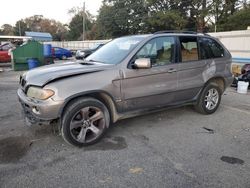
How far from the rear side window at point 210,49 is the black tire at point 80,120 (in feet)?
8.52

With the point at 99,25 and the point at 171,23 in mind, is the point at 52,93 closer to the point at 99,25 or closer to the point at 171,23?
the point at 171,23

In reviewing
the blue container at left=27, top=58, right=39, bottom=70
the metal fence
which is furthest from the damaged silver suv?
the blue container at left=27, top=58, right=39, bottom=70

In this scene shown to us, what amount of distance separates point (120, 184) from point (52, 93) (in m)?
1.60

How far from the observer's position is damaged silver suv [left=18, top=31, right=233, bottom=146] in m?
3.65

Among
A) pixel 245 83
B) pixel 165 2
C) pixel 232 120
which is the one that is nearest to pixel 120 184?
pixel 232 120

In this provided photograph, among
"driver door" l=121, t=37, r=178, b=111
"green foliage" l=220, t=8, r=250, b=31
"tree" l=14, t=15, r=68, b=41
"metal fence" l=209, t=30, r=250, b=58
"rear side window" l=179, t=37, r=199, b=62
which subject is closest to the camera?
"driver door" l=121, t=37, r=178, b=111

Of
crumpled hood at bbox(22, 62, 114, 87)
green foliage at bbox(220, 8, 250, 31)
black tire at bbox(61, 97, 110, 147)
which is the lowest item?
black tire at bbox(61, 97, 110, 147)

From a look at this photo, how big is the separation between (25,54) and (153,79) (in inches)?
468

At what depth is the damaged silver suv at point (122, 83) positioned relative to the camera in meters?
3.65

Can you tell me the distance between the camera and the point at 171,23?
31.9m

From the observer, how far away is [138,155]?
143 inches

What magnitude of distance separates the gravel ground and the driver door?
0.60m

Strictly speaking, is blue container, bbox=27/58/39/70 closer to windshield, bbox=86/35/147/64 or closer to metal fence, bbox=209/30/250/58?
windshield, bbox=86/35/147/64

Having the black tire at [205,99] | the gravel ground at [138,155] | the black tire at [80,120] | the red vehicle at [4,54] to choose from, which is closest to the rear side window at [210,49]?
the black tire at [205,99]
